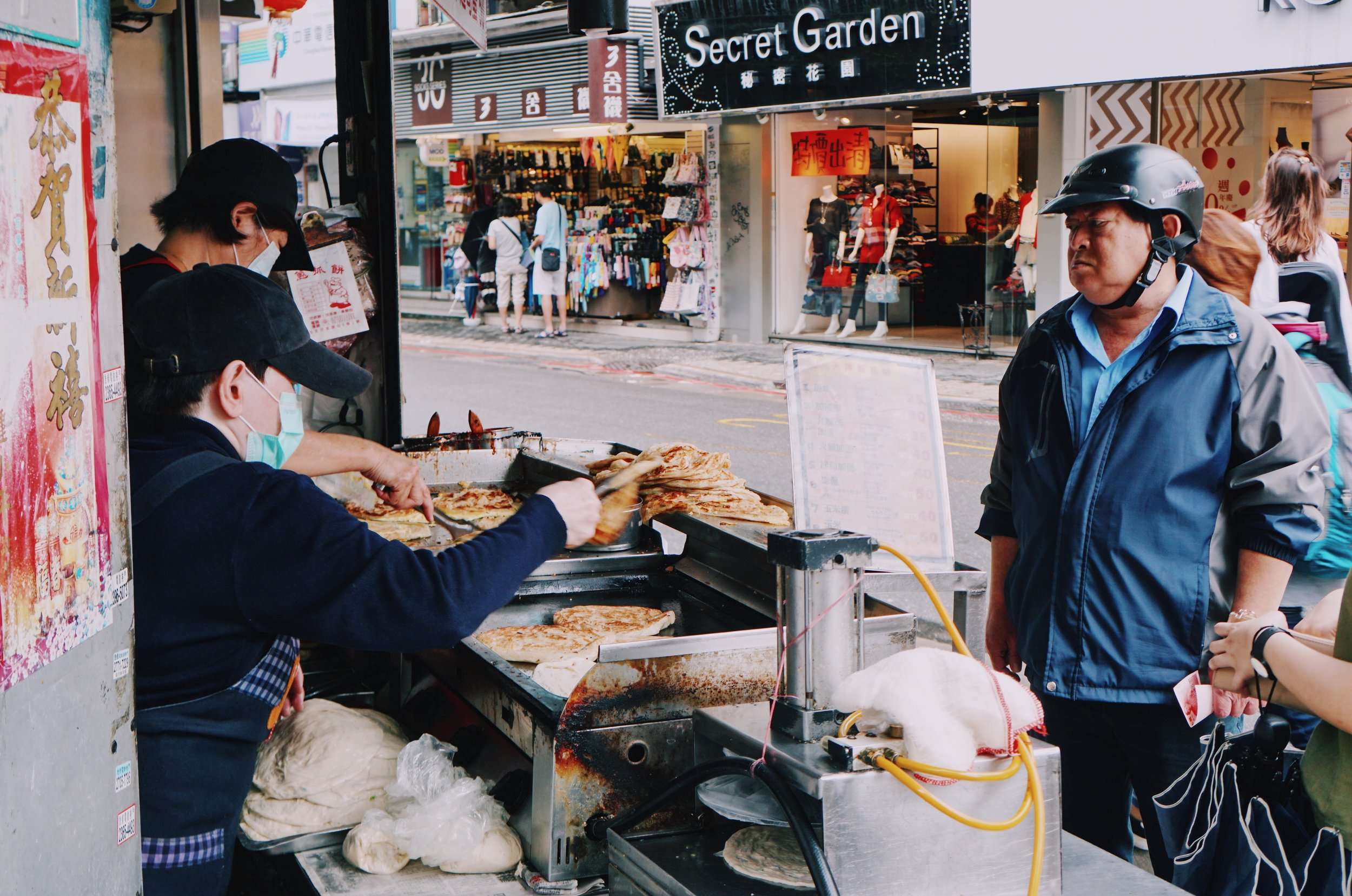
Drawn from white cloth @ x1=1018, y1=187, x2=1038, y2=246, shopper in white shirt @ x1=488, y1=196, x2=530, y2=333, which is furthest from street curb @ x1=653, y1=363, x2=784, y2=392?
shopper in white shirt @ x1=488, y1=196, x2=530, y2=333

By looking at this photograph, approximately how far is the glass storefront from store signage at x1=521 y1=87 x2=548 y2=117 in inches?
166

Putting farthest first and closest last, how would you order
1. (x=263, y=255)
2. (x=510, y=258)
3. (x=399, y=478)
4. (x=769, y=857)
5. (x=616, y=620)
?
(x=510, y=258) < (x=263, y=255) < (x=399, y=478) < (x=616, y=620) < (x=769, y=857)

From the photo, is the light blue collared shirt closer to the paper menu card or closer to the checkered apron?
the checkered apron

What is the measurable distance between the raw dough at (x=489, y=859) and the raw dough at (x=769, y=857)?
0.64 metres

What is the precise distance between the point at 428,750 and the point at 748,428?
1050 centimetres

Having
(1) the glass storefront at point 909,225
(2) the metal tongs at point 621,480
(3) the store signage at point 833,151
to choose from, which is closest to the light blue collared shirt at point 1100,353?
(2) the metal tongs at point 621,480

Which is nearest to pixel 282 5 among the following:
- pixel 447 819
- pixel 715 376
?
pixel 447 819

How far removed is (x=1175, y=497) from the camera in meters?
3.10

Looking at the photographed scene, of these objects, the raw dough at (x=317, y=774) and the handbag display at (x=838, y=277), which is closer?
the raw dough at (x=317, y=774)

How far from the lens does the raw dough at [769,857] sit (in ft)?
7.03

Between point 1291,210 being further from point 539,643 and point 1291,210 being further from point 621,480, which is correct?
point 539,643

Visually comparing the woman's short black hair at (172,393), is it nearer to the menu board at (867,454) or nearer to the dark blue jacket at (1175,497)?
the menu board at (867,454)

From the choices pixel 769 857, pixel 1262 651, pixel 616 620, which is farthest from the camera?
pixel 616 620

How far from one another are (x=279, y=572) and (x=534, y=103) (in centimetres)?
2006
